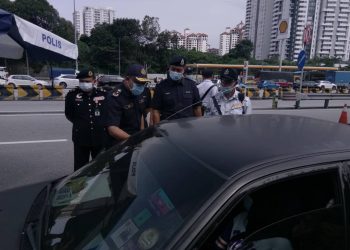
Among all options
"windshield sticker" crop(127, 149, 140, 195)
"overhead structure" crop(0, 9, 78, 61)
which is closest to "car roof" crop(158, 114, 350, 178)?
"windshield sticker" crop(127, 149, 140, 195)

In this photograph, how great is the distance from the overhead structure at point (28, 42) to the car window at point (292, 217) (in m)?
3.88

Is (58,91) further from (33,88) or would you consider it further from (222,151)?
(222,151)

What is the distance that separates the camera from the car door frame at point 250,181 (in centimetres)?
121

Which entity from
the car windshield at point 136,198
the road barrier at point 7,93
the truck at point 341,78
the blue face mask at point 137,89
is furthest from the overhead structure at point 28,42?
the truck at point 341,78

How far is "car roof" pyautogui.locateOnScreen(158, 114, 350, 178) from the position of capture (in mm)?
1436

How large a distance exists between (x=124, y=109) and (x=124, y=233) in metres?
2.11

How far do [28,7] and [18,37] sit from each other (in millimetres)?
72696

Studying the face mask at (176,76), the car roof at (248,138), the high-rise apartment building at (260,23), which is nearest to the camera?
the car roof at (248,138)

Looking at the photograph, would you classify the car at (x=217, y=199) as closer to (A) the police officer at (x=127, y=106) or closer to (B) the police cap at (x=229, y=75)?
(A) the police officer at (x=127, y=106)

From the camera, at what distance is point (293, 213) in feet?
4.81

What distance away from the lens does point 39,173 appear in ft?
16.1

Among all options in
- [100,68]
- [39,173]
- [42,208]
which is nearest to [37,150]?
[39,173]

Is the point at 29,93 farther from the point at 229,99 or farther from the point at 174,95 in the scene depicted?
the point at 229,99

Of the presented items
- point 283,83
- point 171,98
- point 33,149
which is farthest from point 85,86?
point 283,83
